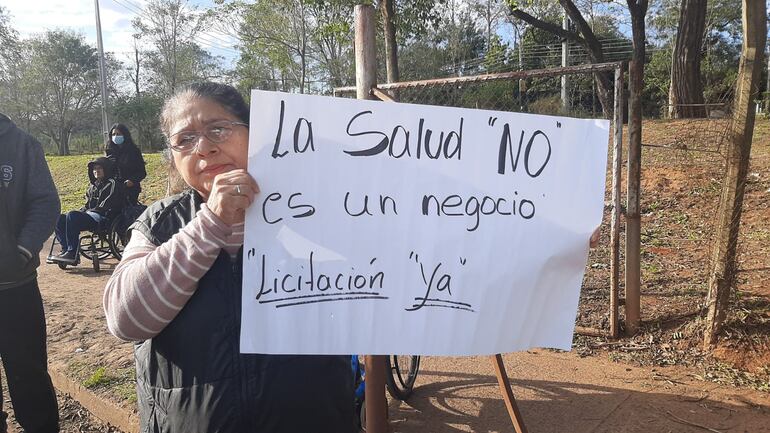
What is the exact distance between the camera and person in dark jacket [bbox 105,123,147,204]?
6766mm

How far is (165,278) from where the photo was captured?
47.5 inches

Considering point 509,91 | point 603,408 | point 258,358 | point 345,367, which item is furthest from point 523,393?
point 509,91

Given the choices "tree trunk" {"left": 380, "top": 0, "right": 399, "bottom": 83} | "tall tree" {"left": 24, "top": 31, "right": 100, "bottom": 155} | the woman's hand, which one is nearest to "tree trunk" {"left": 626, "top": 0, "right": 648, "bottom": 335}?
the woman's hand

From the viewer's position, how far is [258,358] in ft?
4.29

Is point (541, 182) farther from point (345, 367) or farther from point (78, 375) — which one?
point (78, 375)

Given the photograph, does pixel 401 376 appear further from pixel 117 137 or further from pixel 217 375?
pixel 117 137

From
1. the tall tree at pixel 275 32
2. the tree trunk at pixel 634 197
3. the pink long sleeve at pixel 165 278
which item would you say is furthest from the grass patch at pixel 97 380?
the tall tree at pixel 275 32

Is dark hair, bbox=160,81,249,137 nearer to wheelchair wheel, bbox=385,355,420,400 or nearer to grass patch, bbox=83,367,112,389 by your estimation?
wheelchair wheel, bbox=385,355,420,400

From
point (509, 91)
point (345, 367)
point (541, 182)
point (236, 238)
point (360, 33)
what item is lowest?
point (345, 367)

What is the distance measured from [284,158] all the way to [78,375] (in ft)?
10.3

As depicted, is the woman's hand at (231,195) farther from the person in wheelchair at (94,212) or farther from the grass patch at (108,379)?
the person in wheelchair at (94,212)

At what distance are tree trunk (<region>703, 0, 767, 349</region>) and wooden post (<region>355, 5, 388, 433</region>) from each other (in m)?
2.61

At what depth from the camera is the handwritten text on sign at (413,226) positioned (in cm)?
129

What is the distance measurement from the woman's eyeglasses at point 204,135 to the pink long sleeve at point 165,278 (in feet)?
0.71
